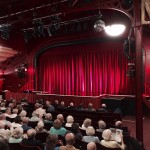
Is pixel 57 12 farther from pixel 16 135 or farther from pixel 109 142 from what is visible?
pixel 109 142

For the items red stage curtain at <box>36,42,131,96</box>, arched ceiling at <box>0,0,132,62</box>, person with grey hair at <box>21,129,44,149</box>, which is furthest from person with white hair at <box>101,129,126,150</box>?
red stage curtain at <box>36,42,131,96</box>

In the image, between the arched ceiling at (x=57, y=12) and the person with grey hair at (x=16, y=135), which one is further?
the arched ceiling at (x=57, y=12)

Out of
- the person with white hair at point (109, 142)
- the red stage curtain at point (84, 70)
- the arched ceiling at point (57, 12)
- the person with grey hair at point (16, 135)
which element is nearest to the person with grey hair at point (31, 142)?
the person with grey hair at point (16, 135)

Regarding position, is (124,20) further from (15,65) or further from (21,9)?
(15,65)

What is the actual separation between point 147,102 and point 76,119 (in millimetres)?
3951

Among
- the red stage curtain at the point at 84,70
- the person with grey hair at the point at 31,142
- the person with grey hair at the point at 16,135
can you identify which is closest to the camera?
the person with grey hair at the point at 31,142

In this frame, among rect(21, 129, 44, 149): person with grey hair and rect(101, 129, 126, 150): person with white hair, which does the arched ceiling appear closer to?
rect(101, 129, 126, 150): person with white hair

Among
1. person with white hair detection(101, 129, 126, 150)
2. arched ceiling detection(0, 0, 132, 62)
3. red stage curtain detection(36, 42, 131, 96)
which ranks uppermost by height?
arched ceiling detection(0, 0, 132, 62)

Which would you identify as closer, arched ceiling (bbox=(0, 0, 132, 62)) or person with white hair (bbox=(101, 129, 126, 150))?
person with white hair (bbox=(101, 129, 126, 150))

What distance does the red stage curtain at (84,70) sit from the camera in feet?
45.3

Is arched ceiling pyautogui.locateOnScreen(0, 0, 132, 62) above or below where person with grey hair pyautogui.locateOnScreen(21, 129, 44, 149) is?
above

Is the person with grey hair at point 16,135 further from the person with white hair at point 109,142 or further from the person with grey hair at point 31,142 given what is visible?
the person with white hair at point 109,142

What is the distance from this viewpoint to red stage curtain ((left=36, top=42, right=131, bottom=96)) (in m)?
13.8

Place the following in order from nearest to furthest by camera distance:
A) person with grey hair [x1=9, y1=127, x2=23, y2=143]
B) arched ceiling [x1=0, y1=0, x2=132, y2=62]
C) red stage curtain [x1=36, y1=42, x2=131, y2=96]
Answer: person with grey hair [x1=9, y1=127, x2=23, y2=143], arched ceiling [x1=0, y1=0, x2=132, y2=62], red stage curtain [x1=36, y1=42, x2=131, y2=96]
